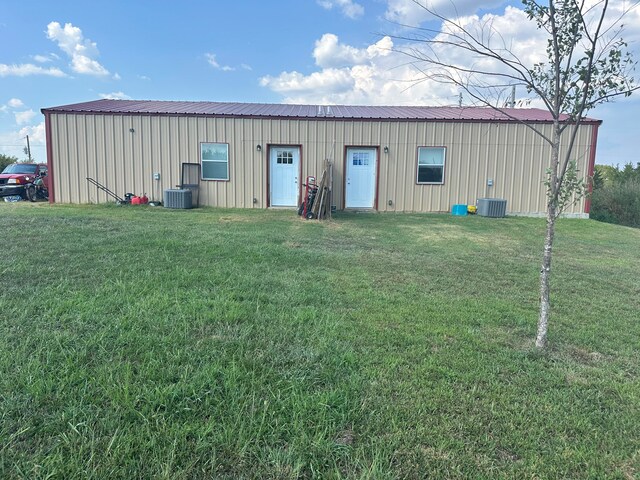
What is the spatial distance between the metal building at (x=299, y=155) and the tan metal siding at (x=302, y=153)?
30mm

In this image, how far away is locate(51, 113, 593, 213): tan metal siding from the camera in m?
12.4

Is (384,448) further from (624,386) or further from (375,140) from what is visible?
(375,140)

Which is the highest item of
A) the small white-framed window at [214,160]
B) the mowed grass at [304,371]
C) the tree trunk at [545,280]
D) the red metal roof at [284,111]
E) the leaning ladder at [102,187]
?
the red metal roof at [284,111]

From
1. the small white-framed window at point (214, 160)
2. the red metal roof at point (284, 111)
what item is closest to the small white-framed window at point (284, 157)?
the red metal roof at point (284, 111)

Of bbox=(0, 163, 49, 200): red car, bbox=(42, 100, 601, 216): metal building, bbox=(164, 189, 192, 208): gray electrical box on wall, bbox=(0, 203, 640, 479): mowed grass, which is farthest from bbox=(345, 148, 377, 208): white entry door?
bbox=(0, 163, 49, 200): red car

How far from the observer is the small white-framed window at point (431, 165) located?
12.8 m

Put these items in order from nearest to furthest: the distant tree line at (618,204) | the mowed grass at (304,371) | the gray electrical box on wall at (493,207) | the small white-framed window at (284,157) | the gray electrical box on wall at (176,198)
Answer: the mowed grass at (304,371) → the gray electrical box on wall at (176,198) → the gray electrical box on wall at (493,207) → the small white-framed window at (284,157) → the distant tree line at (618,204)

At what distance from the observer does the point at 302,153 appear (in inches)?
495

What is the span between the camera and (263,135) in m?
12.5

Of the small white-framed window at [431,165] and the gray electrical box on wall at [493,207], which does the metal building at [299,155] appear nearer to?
the small white-framed window at [431,165]

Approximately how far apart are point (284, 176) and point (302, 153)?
35.0 inches

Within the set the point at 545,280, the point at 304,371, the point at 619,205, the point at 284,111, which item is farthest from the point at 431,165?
the point at 304,371

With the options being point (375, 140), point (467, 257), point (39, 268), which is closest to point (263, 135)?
point (375, 140)

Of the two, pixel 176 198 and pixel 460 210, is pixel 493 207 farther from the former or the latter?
pixel 176 198
